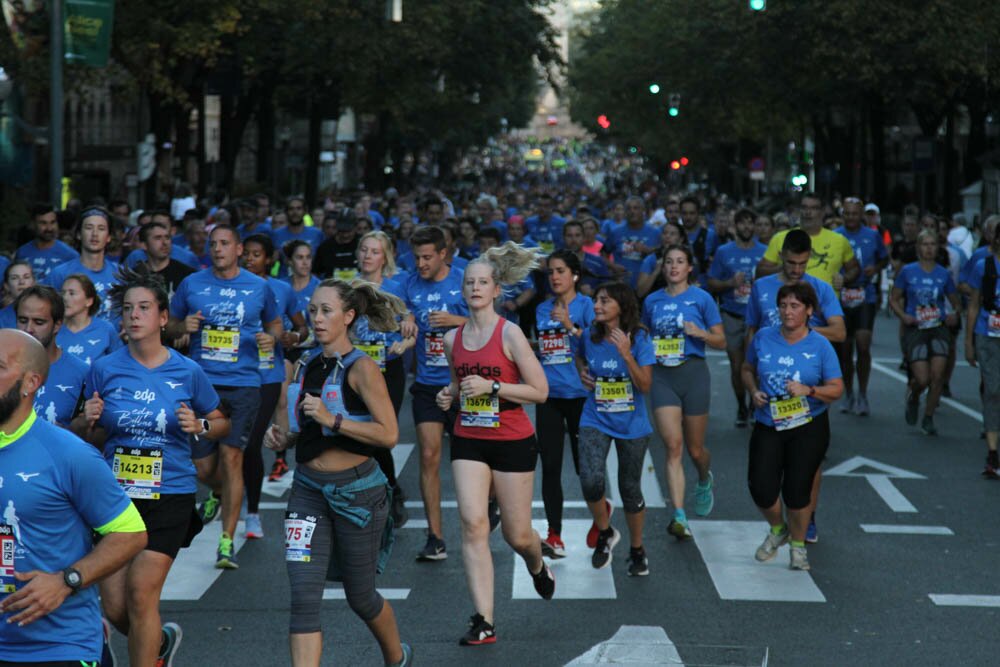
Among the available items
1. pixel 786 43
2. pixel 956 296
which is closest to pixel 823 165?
pixel 786 43

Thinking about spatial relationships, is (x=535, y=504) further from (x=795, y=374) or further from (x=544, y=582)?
(x=544, y=582)

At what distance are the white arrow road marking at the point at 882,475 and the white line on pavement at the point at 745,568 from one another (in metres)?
1.29

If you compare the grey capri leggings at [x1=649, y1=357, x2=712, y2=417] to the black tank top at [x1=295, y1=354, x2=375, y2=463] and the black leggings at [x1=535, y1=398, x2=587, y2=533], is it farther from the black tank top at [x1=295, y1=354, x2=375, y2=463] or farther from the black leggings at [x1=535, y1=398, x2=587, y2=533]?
the black tank top at [x1=295, y1=354, x2=375, y2=463]

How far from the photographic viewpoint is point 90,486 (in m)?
4.69

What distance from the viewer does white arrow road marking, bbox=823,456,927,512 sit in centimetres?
1209

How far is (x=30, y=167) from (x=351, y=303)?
A: 75.2 ft

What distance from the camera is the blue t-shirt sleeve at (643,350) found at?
9.83 meters

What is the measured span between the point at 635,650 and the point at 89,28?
1598 centimetres

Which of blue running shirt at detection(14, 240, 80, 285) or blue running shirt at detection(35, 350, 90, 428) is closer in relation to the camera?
blue running shirt at detection(35, 350, 90, 428)

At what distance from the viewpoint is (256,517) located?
35.2ft

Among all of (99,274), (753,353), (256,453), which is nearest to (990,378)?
(753,353)

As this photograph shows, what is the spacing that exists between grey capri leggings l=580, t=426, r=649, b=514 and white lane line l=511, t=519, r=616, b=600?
39 centimetres

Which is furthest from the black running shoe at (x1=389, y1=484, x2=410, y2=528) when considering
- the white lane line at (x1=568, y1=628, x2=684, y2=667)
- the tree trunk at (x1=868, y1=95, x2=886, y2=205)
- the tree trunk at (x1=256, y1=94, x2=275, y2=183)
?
the tree trunk at (x1=868, y1=95, x2=886, y2=205)

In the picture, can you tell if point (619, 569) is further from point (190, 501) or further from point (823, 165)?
point (823, 165)
